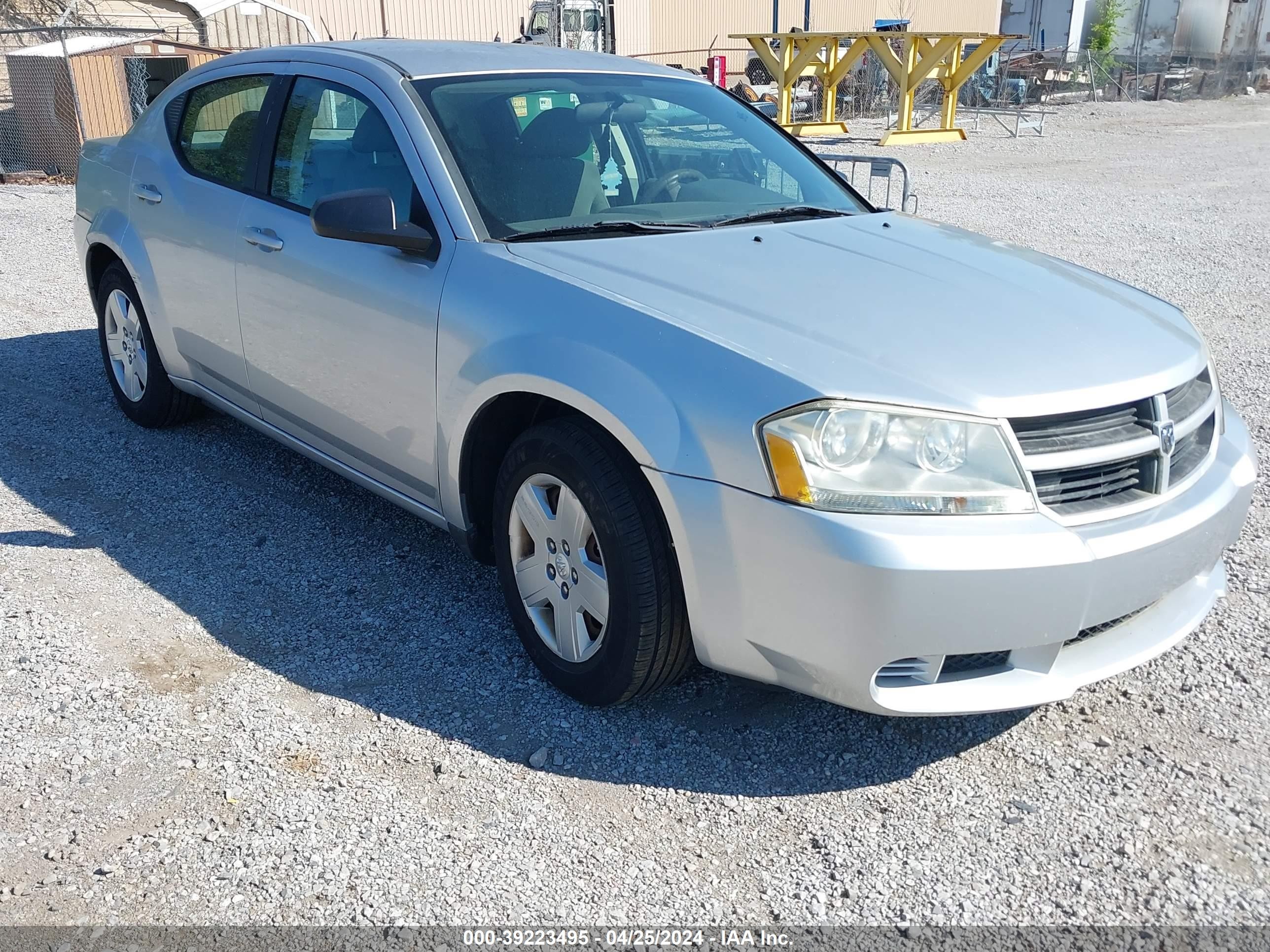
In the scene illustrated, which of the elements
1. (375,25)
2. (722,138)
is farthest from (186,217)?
(375,25)

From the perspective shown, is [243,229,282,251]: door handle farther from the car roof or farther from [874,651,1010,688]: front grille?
[874,651,1010,688]: front grille

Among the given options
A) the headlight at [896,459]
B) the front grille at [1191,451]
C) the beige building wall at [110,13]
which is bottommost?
the front grille at [1191,451]

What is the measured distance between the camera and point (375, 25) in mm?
23266

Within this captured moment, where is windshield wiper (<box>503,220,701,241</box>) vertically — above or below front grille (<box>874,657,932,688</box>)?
above

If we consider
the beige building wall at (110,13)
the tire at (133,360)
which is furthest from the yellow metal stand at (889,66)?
the tire at (133,360)

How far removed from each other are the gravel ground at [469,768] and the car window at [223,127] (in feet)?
4.31

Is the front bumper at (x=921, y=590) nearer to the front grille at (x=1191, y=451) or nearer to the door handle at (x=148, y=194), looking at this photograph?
the front grille at (x=1191, y=451)

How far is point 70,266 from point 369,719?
757 cm

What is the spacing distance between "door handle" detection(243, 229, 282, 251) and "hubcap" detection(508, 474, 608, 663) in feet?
4.67

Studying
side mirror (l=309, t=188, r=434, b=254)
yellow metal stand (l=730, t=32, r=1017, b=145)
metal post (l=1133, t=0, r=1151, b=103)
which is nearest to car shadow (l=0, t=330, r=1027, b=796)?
side mirror (l=309, t=188, r=434, b=254)

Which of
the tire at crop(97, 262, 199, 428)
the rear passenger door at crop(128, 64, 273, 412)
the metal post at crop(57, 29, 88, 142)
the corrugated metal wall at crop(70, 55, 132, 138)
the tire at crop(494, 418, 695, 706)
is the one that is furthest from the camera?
the corrugated metal wall at crop(70, 55, 132, 138)

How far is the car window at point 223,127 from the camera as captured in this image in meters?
4.26

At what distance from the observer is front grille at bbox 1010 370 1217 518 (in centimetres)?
255

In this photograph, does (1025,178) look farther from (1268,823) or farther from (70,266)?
(1268,823)
